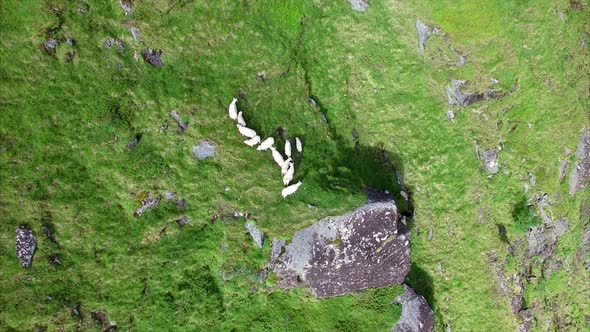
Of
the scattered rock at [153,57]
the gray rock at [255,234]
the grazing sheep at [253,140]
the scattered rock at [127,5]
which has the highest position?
the scattered rock at [127,5]

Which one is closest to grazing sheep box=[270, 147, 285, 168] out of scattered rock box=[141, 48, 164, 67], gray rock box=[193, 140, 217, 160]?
gray rock box=[193, 140, 217, 160]

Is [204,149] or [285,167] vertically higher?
[204,149]

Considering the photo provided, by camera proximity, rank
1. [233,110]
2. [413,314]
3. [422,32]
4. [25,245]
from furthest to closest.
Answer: [422,32] → [413,314] → [233,110] → [25,245]

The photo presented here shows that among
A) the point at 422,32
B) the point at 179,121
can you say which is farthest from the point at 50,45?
the point at 422,32

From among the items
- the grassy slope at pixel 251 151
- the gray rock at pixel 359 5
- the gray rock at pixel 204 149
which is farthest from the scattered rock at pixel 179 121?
the gray rock at pixel 359 5

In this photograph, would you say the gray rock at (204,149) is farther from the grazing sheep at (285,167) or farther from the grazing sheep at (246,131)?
the grazing sheep at (285,167)

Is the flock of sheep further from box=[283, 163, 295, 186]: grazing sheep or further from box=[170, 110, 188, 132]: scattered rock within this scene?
box=[170, 110, 188, 132]: scattered rock

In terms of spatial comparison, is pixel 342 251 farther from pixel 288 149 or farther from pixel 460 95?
pixel 460 95
